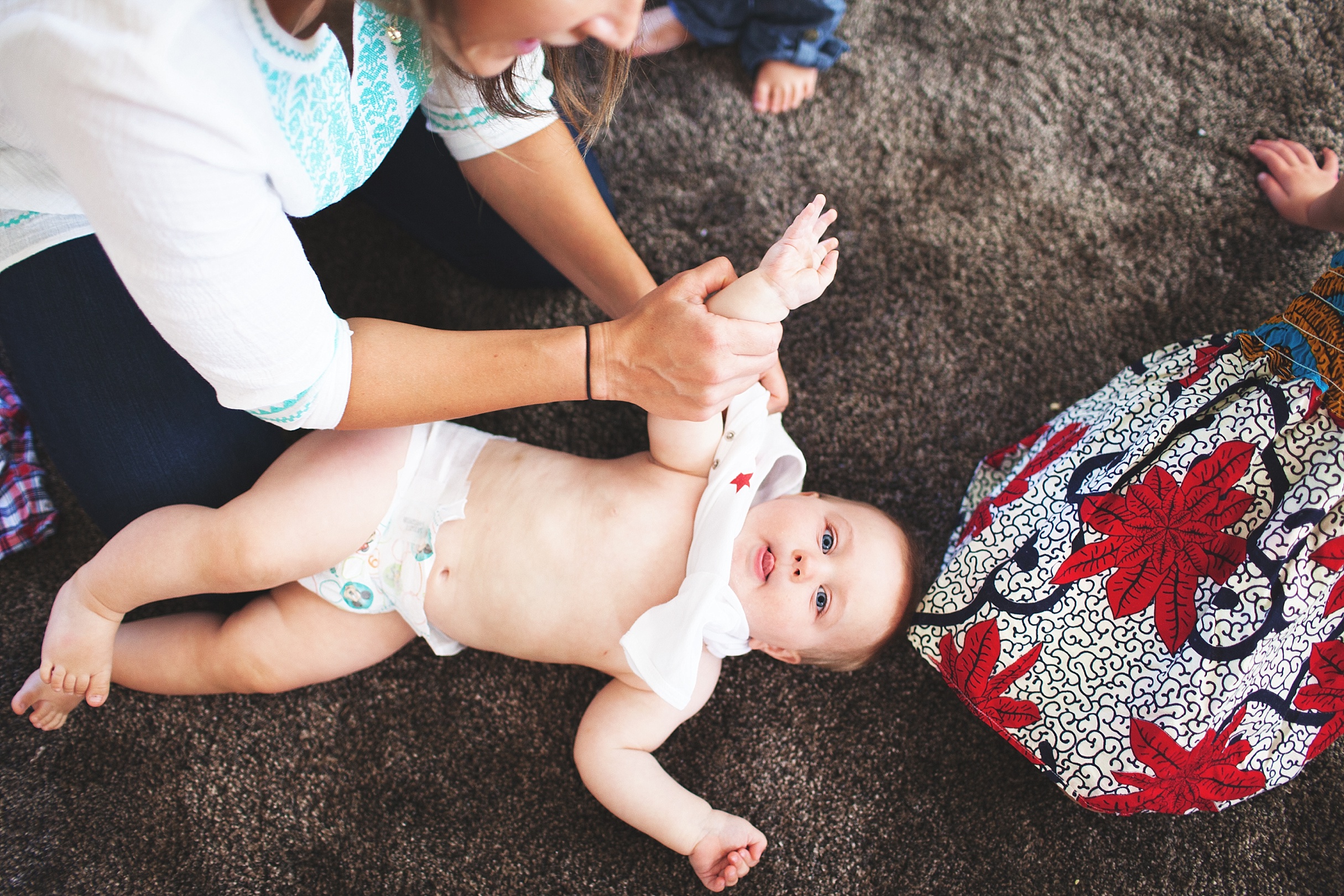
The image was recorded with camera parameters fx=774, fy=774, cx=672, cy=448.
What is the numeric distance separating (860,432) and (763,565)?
0.38 metres

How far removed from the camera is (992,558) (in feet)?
3.32

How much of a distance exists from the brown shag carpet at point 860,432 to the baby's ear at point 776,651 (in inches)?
4.3

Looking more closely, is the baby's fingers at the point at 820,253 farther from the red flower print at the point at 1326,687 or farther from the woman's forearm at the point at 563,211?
the red flower print at the point at 1326,687

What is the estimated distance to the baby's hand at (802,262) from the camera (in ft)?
2.66

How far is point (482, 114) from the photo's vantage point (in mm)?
896

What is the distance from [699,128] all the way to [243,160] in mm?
952

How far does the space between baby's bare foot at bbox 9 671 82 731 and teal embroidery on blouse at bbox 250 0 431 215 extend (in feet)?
2.59

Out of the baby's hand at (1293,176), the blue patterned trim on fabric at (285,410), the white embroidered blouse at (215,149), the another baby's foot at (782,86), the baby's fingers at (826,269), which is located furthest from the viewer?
the another baby's foot at (782,86)

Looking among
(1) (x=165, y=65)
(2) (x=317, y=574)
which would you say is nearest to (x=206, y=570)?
(2) (x=317, y=574)

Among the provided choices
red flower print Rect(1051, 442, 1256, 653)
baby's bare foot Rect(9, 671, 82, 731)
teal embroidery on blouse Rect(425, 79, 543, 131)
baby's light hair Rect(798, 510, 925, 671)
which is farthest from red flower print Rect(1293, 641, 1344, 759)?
baby's bare foot Rect(9, 671, 82, 731)

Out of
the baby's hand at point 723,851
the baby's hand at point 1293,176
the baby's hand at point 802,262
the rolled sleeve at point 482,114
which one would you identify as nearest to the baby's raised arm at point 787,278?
the baby's hand at point 802,262

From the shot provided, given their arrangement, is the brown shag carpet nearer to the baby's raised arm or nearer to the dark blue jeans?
the dark blue jeans

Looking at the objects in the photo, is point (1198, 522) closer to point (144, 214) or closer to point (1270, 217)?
point (1270, 217)

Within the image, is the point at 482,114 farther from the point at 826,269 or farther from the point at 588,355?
the point at 826,269
